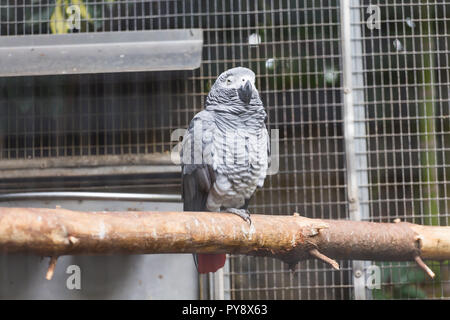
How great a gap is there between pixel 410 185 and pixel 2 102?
116 centimetres

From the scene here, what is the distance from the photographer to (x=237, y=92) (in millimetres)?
A: 1107

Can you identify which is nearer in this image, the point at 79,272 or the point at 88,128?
the point at 79,272

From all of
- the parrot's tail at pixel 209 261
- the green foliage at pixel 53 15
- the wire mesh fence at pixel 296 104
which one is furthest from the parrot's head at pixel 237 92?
the green foliage at pixel 53 15

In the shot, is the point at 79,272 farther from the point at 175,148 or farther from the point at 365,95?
the point at 365,95

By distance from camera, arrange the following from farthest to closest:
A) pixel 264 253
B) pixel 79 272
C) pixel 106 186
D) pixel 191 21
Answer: pixel 191 21, pixel 106 186, pixel 79 272, pixel 264 253

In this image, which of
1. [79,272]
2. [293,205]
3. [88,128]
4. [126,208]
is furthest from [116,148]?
[293,205]

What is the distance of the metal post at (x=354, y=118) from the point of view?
4.38 feet

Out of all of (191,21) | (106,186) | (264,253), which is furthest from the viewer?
(191,21)

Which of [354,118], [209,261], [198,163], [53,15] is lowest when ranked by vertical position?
[209,261]

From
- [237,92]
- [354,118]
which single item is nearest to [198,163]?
[237,92]

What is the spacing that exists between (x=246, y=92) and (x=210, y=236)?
1.32 feet

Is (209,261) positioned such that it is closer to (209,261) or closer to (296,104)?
(209,261)

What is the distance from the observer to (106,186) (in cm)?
125

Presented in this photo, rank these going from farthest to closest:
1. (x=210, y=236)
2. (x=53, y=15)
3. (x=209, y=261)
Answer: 1. (x=53, y=15)
2. (x=209, y=261)
3. (x=210, y=236)
